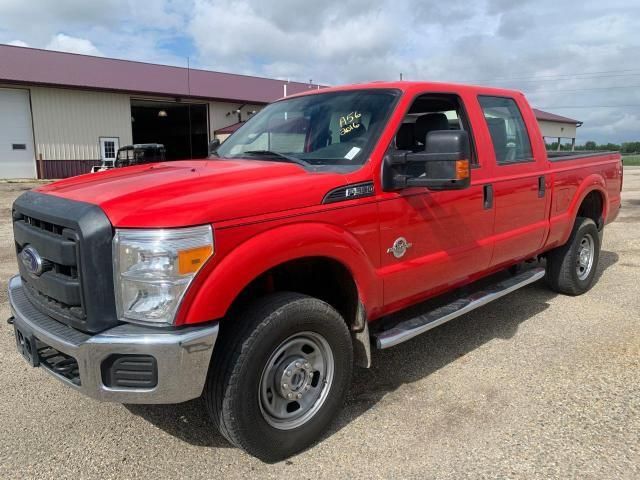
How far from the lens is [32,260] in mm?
2791

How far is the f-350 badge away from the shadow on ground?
962 millimetres

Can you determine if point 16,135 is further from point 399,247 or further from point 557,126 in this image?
point 557,126

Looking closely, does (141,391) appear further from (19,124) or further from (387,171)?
(19,124)

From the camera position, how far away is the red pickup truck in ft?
7.79

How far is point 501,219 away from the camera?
4.17 metres

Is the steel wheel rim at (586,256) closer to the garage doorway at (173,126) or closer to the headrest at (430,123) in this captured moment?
the headrest at (430,123)

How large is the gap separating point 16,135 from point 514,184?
23.9 meters

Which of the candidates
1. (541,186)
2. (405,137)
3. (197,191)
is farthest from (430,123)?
(197,191)

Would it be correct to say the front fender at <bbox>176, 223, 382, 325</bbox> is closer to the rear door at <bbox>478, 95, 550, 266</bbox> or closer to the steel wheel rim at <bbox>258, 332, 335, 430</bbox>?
the steel wheel rim at <bbox>258, 332, 335, 430</bbox>

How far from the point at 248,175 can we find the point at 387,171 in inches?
32.4

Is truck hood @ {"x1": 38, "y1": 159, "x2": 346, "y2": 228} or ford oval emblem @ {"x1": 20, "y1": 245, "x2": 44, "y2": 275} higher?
truck hood @ {"x1": 38, "y1": 159, "x2": 346, "y2": 228}

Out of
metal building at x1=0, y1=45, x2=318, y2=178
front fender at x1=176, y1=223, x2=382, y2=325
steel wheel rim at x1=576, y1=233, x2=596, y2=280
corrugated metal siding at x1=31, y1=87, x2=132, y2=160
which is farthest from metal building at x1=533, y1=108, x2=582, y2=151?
front fender at x1=176, y1=223, x2=382, y2=325

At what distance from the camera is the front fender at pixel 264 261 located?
2383 millimetres

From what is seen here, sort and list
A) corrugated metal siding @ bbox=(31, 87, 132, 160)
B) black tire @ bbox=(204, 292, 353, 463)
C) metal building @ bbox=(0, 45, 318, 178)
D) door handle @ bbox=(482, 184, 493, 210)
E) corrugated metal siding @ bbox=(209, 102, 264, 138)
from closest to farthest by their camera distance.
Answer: black tire @ bbox=(204, 292, 353, 463), door handle @ bbox=(482, 184, 493, 210), metal building @ bbox=(0, 45, 318, 178), corrugated metal siding @ bbox=(31, 87, 132, 160), corrugated metal siding @ bbox=(209, 102, 264, 138)
